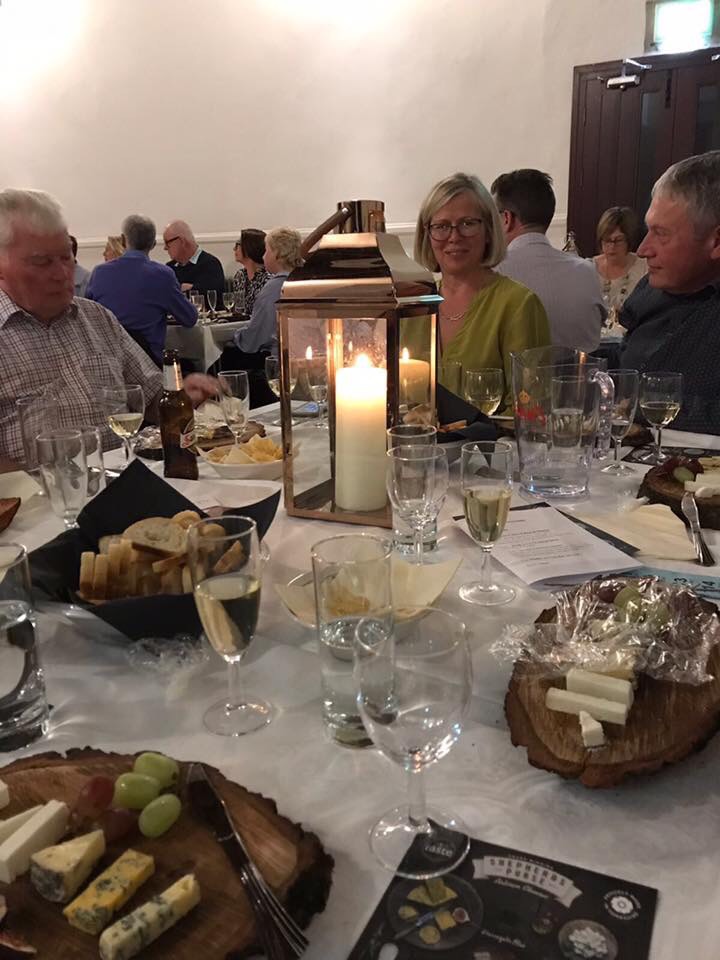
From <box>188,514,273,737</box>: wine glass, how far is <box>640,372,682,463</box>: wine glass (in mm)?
1142

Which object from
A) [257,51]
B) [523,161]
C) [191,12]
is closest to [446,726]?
[523,161]

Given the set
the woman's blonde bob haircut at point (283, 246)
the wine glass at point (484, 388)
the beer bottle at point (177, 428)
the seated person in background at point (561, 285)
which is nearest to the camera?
the beer bottle at point (177, 428)

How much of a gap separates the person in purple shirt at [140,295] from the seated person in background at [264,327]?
44 centimetres

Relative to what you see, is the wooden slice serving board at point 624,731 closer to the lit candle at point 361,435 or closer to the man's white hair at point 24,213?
the lit candle at point 361,435

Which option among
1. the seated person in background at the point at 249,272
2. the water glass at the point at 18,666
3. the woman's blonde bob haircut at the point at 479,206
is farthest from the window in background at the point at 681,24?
the water glass at the point at 18,666

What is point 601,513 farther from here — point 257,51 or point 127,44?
point 127,44

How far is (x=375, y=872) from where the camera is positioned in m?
0.60

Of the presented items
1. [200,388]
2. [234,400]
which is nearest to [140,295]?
[200,388]

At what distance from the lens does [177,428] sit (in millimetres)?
1605

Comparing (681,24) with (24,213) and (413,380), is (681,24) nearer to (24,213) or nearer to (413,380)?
(24,213)

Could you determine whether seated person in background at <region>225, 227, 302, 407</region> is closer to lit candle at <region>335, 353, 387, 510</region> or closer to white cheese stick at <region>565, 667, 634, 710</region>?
lit candle at <region>335, 353, 387, 510</region>

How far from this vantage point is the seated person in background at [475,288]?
2.51 meters

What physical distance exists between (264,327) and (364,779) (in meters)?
3.94

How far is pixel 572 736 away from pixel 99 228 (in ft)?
26.8
